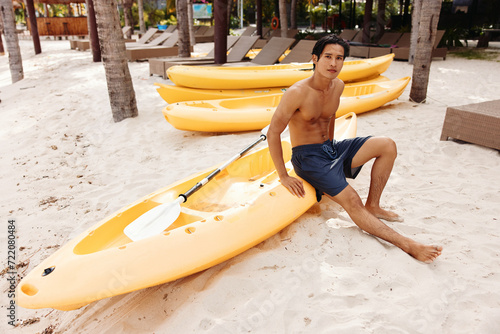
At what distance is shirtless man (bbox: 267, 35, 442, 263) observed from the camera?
2.23 meters

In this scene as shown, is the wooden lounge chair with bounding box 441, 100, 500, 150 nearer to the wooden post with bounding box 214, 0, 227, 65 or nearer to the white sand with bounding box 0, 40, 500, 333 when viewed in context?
the white sand with bounding box 0, 40, 500, 333

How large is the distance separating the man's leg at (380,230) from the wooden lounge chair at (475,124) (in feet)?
7.29

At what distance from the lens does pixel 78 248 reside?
1973mm

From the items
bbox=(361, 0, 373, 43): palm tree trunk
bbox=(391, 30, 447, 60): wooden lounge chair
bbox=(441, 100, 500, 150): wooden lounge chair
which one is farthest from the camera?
bbox=(361, 0, 373, 43): palm tree trunk

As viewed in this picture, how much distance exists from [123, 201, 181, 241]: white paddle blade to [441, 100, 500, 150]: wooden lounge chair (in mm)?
3332

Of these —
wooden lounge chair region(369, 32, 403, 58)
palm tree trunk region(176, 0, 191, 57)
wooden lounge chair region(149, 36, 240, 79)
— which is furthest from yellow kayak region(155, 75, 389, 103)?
wooden lounge chair region(369, 32, 403, 58)

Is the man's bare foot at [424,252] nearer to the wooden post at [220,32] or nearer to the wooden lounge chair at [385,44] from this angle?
Result: the wooden post at [220,32]

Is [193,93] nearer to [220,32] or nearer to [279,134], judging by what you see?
[220,32]

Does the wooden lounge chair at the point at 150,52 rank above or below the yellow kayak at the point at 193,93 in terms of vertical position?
above

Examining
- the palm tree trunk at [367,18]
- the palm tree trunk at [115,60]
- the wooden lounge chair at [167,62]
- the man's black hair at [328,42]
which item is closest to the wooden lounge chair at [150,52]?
the wooden lounge chair at [167,62]

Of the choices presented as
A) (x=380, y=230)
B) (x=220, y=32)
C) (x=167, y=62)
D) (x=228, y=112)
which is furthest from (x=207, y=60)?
(x=380, y=230)

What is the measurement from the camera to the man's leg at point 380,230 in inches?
83.0

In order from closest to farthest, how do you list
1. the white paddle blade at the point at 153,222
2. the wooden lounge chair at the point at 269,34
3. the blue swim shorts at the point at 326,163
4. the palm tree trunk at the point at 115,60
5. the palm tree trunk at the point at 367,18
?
the white paddle blade at the point at 153,222
the blue swim shorts at the point at 326,163
the palm tree trunk at the point at 115,60
the palm tree trunk at the point at 367,18
the wooden lounge chair at the point at 269,34

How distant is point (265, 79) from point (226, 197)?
321 cm
